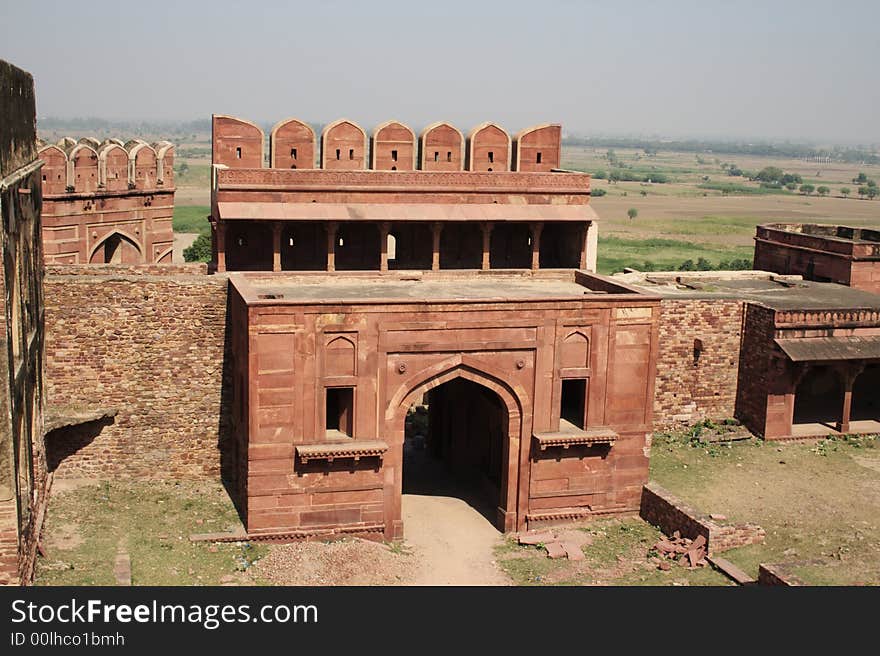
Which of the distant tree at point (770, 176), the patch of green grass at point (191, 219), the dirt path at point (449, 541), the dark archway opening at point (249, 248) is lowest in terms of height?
the dirt path at point (449, 541)

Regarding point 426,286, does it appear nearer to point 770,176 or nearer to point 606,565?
point 606,565

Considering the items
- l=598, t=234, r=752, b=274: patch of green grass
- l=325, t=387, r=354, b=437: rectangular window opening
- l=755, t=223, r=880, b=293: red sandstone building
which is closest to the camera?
l=325, t=387, r=354, b=437: rectangular window opening

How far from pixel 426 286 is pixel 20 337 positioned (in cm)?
860

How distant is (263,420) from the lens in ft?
57.6

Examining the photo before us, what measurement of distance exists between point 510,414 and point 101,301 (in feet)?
A: 23.7

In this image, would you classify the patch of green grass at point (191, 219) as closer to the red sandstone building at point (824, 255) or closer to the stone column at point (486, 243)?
the red sandstone building at point (824, 255)

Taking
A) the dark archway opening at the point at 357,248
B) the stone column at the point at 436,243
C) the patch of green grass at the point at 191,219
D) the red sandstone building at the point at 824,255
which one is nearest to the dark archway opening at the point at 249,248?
the dark archway opening at the point at 357,248

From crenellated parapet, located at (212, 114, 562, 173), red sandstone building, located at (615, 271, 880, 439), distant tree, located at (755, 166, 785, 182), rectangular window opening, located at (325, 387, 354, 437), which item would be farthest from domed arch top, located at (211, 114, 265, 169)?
distant tree, located at (755, 166, 785, 182)

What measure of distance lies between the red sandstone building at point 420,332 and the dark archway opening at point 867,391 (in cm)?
705

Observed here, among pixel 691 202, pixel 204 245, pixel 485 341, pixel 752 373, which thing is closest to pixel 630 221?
pixel 691 202

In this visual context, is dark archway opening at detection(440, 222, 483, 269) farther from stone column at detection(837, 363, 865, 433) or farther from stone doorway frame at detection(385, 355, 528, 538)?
stone column at detection(837, 363, 865, 433)

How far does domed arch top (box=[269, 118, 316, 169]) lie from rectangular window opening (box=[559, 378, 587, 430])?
22.3 ft

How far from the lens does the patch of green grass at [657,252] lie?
65.7 m

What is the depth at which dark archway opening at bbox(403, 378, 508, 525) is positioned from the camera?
66.3 feet
